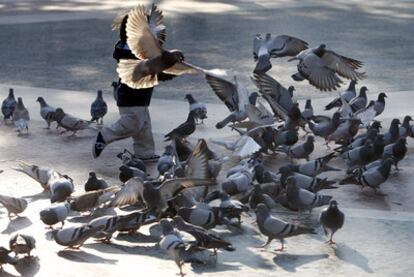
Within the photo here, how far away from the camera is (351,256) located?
824 cm

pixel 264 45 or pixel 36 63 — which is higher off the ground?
pixel 264 45

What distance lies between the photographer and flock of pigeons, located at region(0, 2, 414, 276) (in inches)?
331

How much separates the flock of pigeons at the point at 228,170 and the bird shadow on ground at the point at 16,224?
0.33 feet

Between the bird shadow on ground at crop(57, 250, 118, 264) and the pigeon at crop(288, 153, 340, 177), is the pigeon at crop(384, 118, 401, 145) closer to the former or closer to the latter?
the pigeon at crop(288, 153, 340, 177)

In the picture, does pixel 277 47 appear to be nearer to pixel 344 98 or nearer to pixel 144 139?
pixel 344 98

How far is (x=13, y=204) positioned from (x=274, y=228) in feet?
7.38

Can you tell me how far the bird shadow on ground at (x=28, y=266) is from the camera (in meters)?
7.89

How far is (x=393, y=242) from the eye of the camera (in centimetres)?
856

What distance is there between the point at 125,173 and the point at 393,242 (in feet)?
8.63

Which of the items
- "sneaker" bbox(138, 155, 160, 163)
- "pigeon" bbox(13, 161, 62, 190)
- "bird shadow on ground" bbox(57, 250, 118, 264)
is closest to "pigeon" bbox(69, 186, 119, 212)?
"pigeon" bbox(13, 161, 62, 190)

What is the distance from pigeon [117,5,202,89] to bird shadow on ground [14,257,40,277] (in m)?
2.43

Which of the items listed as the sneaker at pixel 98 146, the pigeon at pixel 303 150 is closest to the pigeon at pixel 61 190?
the sneaker at pixel 98 146

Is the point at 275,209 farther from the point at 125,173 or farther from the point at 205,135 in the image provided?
the point at 205,135

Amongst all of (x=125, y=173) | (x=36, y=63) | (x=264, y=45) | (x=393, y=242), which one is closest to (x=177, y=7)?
(x=36, y=63)
